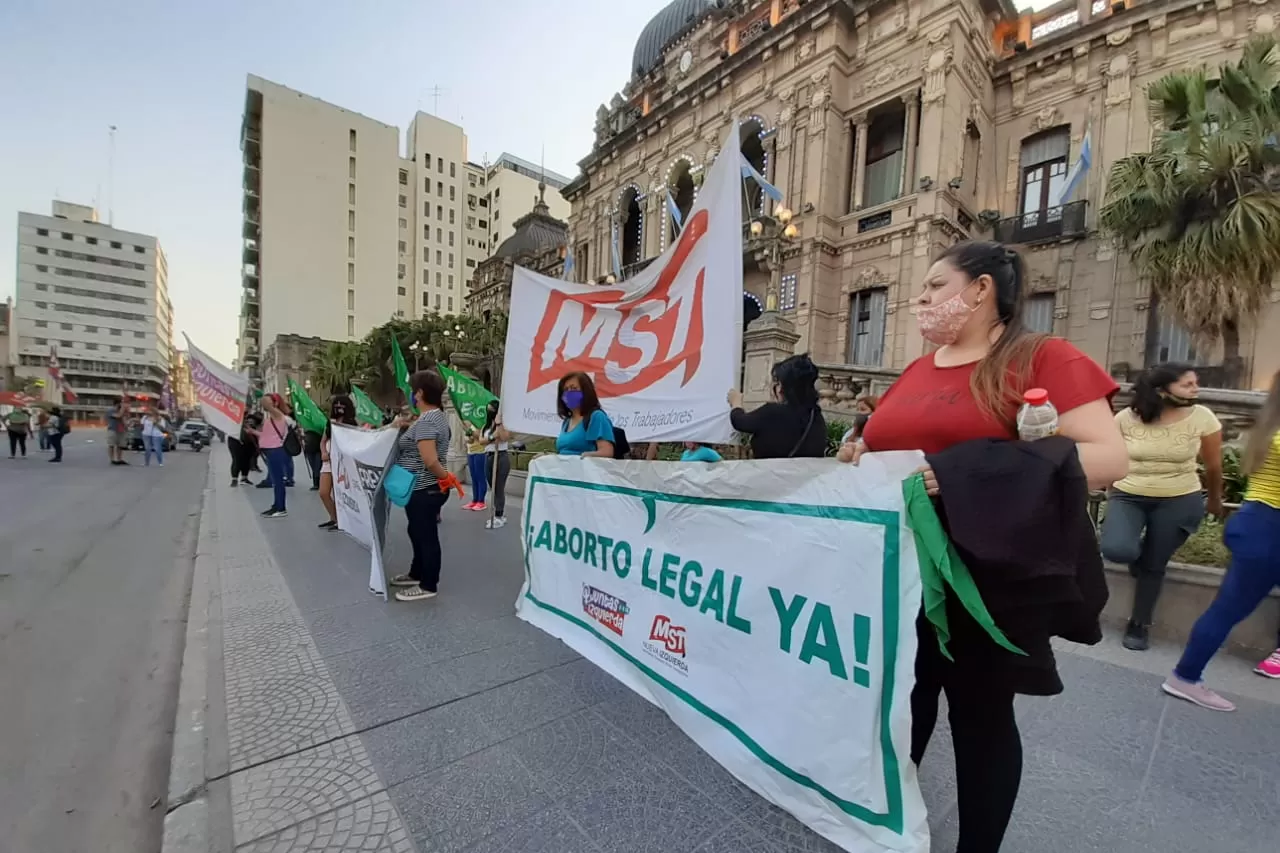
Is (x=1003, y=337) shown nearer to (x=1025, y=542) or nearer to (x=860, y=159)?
(x=1025, y=542)

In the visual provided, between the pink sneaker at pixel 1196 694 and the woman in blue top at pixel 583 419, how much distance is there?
132 inches

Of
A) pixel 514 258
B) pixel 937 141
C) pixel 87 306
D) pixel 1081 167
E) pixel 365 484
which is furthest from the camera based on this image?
pixel 87 306

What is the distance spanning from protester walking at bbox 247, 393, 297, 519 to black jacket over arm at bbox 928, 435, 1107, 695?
889 cm

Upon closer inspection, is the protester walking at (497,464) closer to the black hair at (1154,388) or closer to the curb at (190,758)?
the curb at (190,758)

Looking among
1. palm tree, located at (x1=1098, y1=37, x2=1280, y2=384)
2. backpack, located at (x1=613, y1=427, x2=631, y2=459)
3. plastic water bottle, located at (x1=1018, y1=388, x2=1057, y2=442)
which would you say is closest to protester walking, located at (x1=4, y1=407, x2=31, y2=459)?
backpack, located at (x1=613, y1=427, x2=631, y2=459)

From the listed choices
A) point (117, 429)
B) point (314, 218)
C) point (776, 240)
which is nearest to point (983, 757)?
point (776, 240)

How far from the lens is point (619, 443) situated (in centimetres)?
408

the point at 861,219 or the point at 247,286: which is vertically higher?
the point at 247,286

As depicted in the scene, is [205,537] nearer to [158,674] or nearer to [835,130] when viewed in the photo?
[158,674]

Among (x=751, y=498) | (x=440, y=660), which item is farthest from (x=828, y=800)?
(x=440, y=660)

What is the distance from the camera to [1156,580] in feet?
11.3

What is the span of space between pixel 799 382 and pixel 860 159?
48.7 ft

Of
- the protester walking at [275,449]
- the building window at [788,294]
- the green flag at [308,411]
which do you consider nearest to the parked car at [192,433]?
the green flag at [308,411]

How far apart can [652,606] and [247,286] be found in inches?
2912
